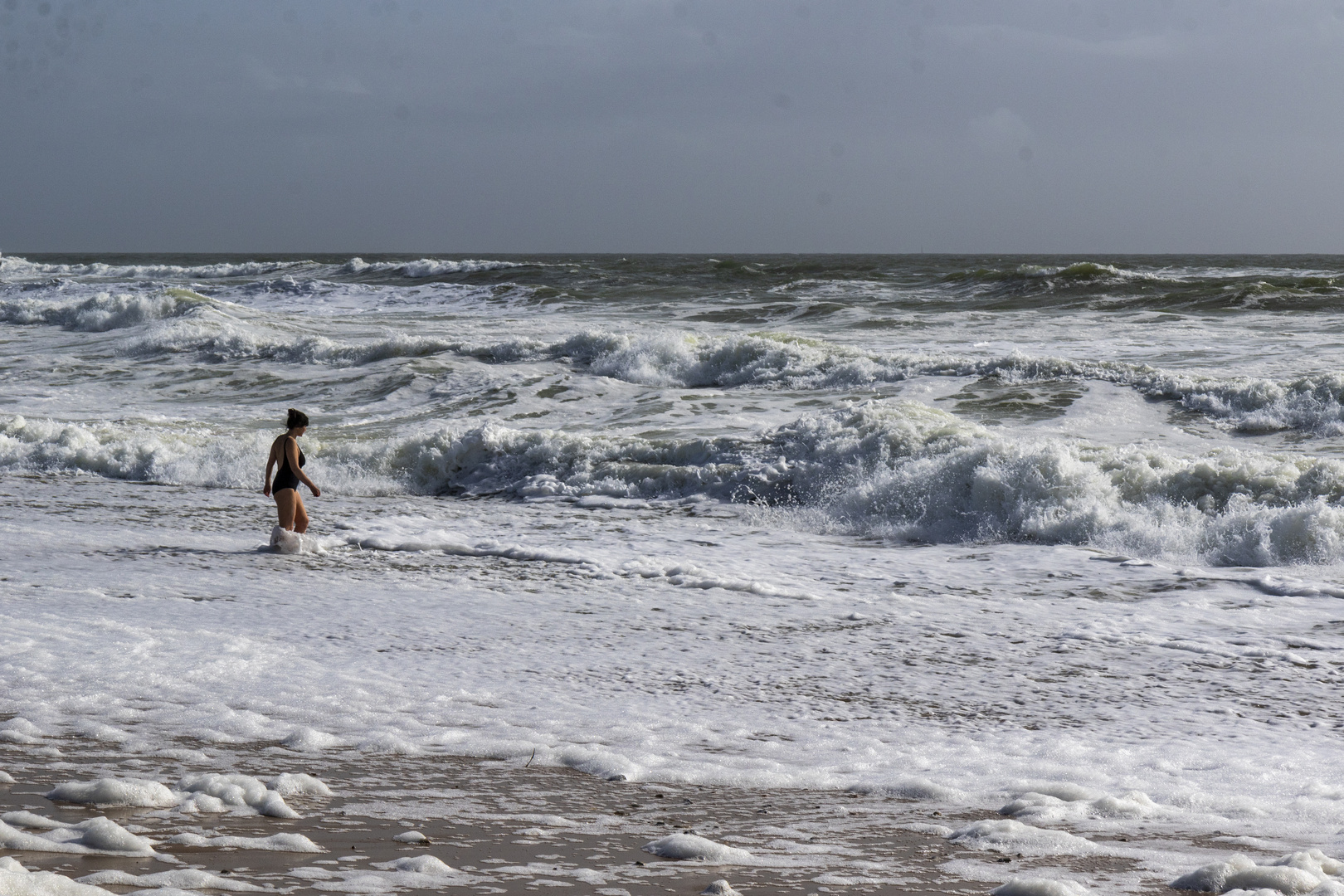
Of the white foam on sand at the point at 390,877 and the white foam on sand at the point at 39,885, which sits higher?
the white foam on sand at the point at 39,885

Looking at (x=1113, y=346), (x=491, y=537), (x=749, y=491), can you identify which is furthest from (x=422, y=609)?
(x=1113, y=346)

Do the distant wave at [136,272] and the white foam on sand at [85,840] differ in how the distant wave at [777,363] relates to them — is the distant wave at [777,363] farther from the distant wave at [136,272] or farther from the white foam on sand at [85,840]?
the distant wave at [136,272]

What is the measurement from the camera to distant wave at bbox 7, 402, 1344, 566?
8344 millimetres

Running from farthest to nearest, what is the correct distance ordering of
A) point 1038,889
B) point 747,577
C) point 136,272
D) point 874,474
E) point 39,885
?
1. point 136,272
2. point 874,474
3. point 747,577
4. point 1038,889
5. point 39,885

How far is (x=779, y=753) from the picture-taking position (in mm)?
4293

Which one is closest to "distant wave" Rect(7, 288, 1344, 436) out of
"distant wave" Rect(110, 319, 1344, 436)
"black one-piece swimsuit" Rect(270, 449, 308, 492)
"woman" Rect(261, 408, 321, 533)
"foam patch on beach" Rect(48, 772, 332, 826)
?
"distant wave" Rect(110, 319, 1344, 436)

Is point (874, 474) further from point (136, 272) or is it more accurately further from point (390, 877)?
point (136, 272)

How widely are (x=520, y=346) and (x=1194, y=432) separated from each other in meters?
10.9

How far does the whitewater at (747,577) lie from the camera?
427 centimetres

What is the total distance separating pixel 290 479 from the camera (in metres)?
8.25

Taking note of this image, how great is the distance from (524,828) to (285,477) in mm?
5407

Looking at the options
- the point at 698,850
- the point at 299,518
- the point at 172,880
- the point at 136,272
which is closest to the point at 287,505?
the point at 299,518

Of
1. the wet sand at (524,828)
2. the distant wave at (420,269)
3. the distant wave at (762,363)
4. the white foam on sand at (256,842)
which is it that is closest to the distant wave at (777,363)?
the distant wave at (762,363)

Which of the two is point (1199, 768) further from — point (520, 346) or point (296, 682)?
point (520, 346)
